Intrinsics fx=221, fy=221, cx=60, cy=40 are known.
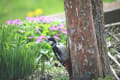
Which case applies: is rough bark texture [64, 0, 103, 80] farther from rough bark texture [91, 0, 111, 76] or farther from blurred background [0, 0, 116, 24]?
blurred background [0, 0, 116, 24]

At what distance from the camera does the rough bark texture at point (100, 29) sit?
107 inches

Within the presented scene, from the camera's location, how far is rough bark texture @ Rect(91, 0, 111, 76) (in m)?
2.71

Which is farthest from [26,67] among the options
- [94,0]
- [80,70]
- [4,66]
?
[94,0]

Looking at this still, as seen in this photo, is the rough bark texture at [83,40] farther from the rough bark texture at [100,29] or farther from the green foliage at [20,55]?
the green foliage at [20,55]

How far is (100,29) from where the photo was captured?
108 inches

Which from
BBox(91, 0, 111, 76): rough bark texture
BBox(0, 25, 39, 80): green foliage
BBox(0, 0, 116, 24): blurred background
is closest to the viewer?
BBox(91, 0, 111, 76): rough bark texture

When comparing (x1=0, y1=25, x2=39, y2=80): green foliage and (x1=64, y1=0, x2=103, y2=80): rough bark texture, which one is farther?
(x1=0, y1=25, x2=39, y2=80): green foliage

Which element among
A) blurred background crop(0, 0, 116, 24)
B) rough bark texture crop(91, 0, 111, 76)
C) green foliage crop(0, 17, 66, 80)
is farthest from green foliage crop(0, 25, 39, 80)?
blurred background crop(0, 0, 116, 24)

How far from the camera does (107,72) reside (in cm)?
280

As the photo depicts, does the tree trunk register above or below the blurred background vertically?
below

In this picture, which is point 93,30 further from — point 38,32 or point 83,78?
point 38,32

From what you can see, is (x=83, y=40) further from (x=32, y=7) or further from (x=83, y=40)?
(x=32, y=7)

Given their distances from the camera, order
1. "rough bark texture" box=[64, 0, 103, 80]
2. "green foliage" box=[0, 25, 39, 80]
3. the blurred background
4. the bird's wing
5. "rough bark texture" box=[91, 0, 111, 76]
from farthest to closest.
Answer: the blurred background < "green foliage" box=[0, 25, 39, 80] < the bird's wing < "rough bark texture" box=[91, 0, 111, 76] < "rough bark texture" box=[64, 0, 103, 80]

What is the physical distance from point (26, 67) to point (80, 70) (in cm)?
91
